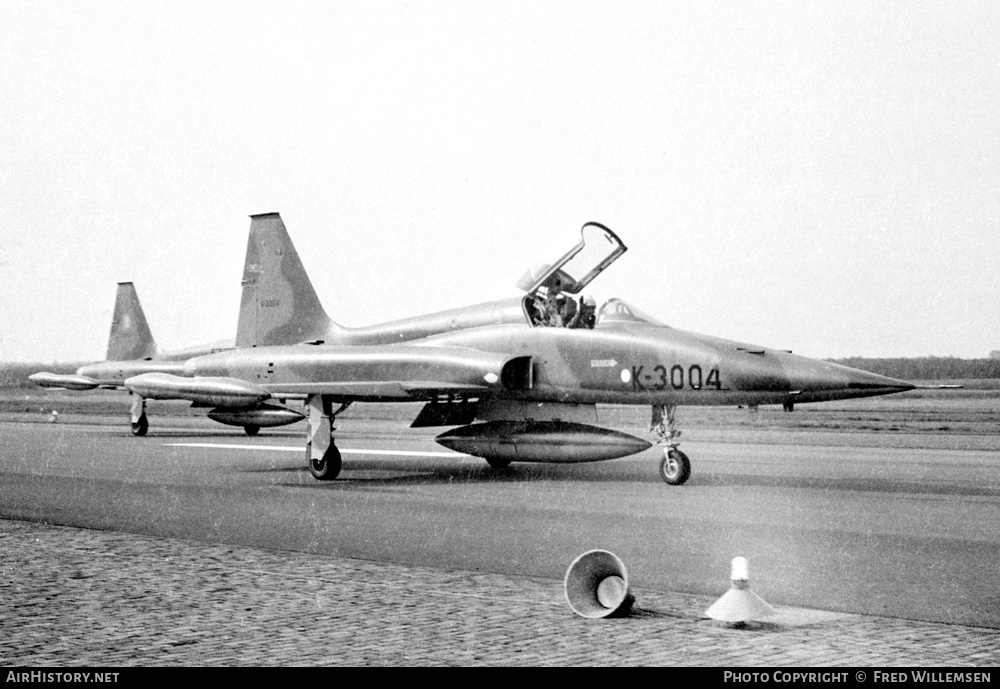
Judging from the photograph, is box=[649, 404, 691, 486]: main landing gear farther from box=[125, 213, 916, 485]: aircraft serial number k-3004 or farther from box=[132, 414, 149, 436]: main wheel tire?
box=[132, 414, 149, 436]: main wheel tire

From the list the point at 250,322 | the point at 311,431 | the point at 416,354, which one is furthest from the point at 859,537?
the point at 250,322

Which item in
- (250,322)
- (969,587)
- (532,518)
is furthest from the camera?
(250,322)

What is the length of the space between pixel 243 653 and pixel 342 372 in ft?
36.0

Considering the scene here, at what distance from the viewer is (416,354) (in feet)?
52.0

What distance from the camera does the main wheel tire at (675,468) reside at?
13.9 meters

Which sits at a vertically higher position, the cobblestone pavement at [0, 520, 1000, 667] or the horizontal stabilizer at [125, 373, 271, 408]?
the horizontal stabilizer at [125, 373, 271, 408]

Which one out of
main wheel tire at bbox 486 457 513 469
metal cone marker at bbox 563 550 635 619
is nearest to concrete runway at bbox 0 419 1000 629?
main wheel tire at bbox 486 457 513 469

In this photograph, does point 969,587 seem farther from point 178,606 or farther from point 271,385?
point 271,385

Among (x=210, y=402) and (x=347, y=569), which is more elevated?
(x=210, y=402)

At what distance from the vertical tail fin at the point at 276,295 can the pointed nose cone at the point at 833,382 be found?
9.37 metres

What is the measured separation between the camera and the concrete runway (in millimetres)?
7695

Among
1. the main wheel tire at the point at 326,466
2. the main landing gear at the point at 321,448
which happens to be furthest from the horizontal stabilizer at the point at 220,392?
the main wheel tire at the point at 326,466

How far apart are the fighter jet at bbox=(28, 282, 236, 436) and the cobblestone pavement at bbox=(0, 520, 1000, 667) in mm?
24796
